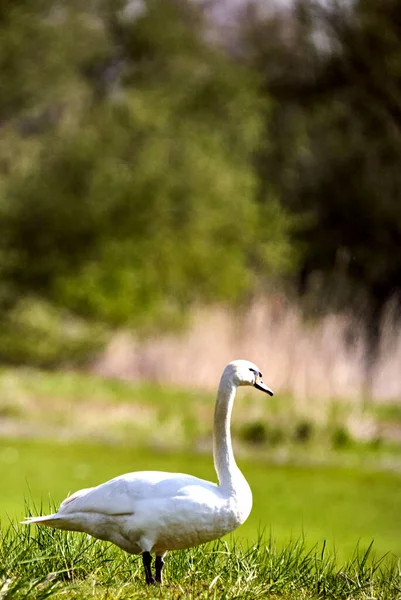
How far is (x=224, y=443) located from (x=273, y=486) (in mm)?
7340

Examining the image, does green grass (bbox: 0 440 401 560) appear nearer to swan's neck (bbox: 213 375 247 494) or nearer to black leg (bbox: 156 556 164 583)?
black leg (bbox: 156 556 164 583)

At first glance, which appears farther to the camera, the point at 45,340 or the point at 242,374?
the point at 45,340

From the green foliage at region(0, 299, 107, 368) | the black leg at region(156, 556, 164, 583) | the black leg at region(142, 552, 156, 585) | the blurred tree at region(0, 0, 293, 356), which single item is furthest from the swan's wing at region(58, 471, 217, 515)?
the blurred tree at region(0, 0, 293, 356)

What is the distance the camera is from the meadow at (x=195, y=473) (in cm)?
412

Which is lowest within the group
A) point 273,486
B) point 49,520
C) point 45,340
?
point 49,520

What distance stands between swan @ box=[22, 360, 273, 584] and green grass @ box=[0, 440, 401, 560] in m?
4.37

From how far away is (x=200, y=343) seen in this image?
57.0ft

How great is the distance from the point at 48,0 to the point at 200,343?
12.3 metres

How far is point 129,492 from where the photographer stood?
12.3ft

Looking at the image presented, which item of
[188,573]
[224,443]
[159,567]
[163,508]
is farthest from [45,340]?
[163,508]

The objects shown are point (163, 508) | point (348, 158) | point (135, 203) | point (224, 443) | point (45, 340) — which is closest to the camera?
point (163, 508)

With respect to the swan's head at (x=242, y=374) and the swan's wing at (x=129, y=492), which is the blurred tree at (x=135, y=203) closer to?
the swan's head at (x=242, y=374)

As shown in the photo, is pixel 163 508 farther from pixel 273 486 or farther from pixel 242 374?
pixel 273 486

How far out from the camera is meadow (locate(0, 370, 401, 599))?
4.12m
